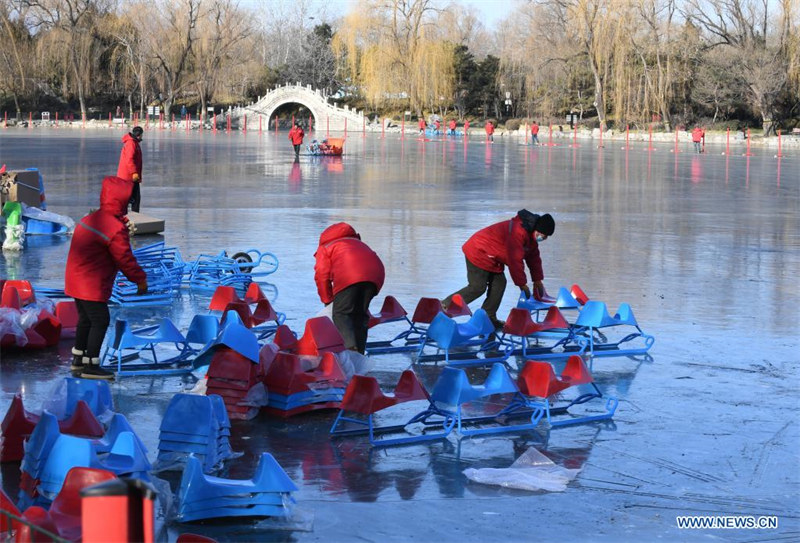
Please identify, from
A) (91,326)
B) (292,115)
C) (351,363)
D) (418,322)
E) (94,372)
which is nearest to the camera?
(351,363)

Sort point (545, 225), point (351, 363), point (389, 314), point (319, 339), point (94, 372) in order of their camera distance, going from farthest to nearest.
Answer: point (389, 314) → point (545, 225) → point (94, 372) → point (319, 339) → point (351, 363)

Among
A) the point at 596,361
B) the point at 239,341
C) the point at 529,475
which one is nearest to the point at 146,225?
the point at 596,361

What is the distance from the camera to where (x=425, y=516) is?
5625 millimetres

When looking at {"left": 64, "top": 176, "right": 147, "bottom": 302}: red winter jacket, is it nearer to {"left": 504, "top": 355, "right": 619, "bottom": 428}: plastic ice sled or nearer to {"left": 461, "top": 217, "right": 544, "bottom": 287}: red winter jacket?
{"left": 504, "top": 355, "right": 619, "bottom": 428}: plastic ice sled

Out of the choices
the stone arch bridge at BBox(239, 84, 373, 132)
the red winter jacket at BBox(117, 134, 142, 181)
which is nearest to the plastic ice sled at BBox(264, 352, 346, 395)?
the red winter jacket at BBox(117, 134, 142, 181)

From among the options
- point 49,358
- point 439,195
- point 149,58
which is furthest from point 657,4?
point 49,358

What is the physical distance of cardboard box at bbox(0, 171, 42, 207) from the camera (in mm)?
17109

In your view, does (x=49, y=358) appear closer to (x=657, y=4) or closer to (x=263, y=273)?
(x=263, y=273)

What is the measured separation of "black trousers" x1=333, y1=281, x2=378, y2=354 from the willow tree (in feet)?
245

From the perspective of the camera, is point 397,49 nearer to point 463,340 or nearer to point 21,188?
point 21,188

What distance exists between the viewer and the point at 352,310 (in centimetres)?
857

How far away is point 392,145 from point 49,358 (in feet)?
158

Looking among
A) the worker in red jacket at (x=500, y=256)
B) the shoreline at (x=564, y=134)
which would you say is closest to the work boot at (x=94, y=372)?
the worker in red jacket at (x=500, y=256)

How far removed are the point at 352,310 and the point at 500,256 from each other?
2166mm
